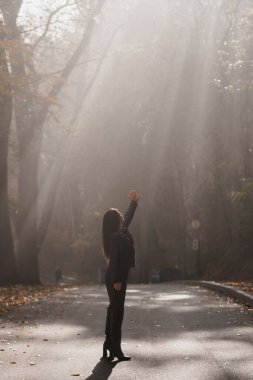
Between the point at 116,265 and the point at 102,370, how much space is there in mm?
→ 1237

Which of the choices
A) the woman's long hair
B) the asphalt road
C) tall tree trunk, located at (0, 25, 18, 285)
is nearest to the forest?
tall tree trunk, located at (0, 25, 18, 285)

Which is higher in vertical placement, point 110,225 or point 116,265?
point 110,225

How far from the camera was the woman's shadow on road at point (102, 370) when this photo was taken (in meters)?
8.41

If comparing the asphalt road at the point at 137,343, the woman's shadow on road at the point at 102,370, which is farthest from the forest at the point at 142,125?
the woman's shadow on road at the point at 102,370

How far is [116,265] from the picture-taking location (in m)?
9.44

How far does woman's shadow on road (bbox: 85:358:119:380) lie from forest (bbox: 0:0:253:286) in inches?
514

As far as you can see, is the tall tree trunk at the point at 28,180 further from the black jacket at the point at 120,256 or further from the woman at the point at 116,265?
the black jacket at the point at 120,256

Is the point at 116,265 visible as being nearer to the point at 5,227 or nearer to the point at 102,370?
the point at 102,370

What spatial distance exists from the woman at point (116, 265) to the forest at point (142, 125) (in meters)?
12.2

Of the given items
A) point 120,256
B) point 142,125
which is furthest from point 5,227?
point 120,256

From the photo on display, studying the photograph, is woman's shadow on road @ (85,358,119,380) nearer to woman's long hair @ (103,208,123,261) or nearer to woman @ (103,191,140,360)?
woman @ (103,191,140,360)

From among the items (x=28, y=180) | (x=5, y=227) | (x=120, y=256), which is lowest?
(x=120, y=256)

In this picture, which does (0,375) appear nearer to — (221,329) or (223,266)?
(221,329)

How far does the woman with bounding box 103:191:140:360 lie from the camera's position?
947 centimetres
